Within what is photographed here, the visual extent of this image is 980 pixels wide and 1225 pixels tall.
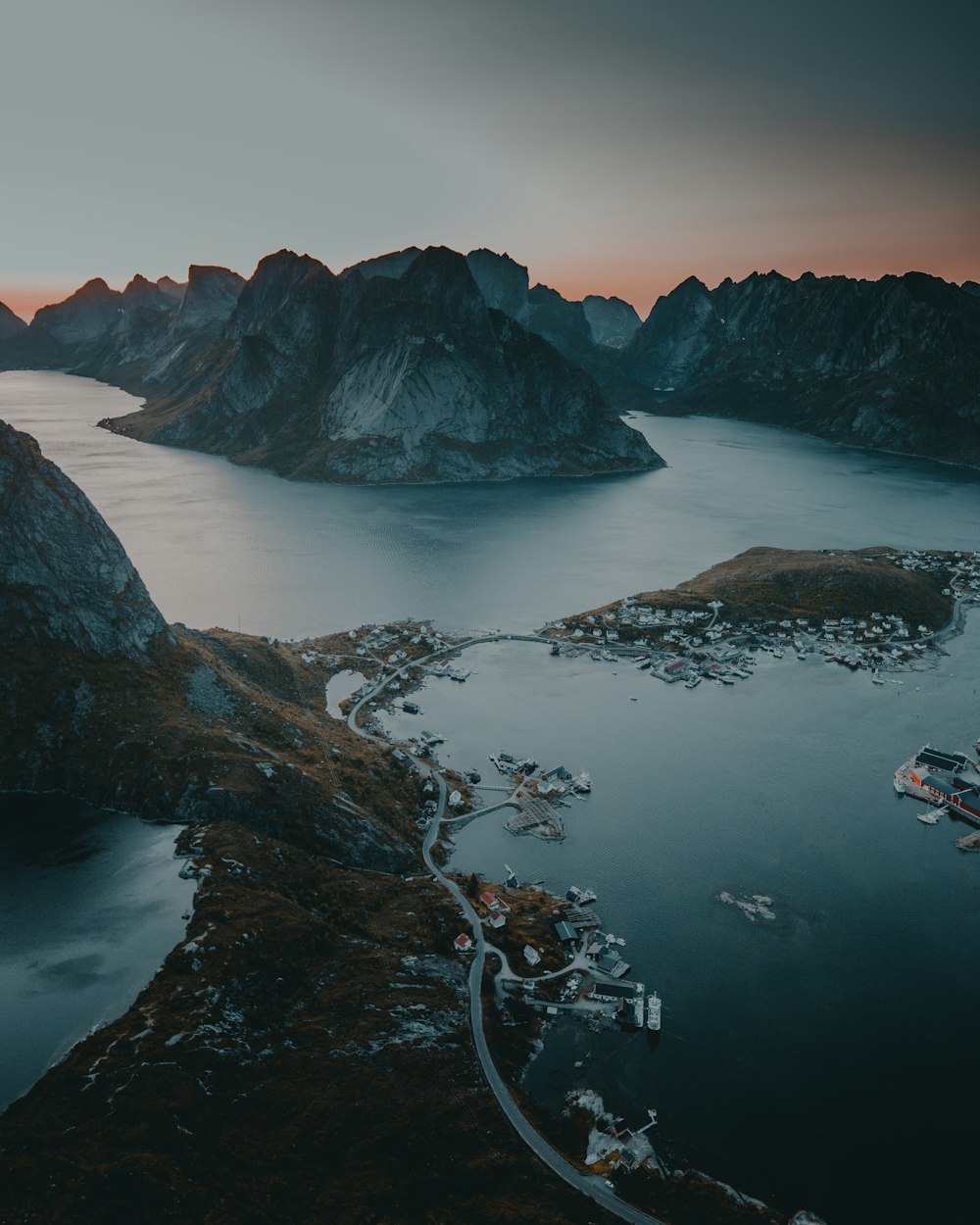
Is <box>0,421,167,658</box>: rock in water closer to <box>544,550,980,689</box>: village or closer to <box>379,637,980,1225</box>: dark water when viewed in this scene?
<box>379,637,980,1225</box>: dark water

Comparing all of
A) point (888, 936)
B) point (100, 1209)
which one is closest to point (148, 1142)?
point (100, 1209)

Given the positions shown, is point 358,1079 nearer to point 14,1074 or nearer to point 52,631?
point 14,1074

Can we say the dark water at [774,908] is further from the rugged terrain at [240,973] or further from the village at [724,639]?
the rugged terrain at [240,973]

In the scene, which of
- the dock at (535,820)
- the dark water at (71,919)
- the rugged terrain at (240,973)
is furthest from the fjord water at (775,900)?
the dark water at (71,919)

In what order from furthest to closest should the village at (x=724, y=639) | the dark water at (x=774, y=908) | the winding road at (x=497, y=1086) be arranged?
1. the village at (x=724, y=639)
2. the dark water at (x=774, y=908)
3. the winding road at (x=497, y=1086)

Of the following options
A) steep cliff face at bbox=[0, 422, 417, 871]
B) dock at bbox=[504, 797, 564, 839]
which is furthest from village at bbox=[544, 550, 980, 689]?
steep cliff face at bbox=[0, 422, 417, 871]

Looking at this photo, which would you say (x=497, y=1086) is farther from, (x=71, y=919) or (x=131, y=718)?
(x=131, y=718)
